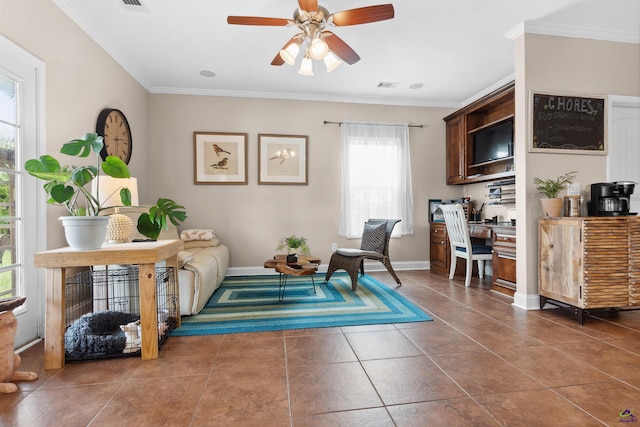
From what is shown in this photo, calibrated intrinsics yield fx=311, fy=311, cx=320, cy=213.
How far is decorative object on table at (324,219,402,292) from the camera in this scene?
3.55 m

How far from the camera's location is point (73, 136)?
2680 mm

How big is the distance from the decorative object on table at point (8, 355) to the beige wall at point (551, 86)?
3769mm

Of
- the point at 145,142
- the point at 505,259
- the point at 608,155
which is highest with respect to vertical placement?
the point at 145,142

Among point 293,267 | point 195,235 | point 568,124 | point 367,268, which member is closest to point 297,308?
point 293,267

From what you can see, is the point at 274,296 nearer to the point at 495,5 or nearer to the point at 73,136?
the point at 73,136

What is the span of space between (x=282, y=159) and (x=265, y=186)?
474 millimetres

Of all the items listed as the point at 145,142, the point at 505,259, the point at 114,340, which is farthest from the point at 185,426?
the point at 145,142

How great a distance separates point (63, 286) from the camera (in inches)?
74.0

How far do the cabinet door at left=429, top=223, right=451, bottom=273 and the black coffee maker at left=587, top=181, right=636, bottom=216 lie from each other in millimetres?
1863

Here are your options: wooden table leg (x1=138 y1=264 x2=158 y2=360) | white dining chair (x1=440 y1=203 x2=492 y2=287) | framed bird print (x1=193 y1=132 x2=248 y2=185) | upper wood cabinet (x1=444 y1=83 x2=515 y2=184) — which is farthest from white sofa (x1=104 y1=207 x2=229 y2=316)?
upper wood cabinet (x1=444 y1=83 x2=515 y2=184)

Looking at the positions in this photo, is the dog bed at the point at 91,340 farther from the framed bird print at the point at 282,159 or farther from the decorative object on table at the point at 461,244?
the decorative object on table at the point at 461,244

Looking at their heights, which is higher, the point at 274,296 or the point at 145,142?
the point at 145,142

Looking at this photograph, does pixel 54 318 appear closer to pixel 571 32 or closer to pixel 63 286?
pixel 63 286

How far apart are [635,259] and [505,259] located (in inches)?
40.8
